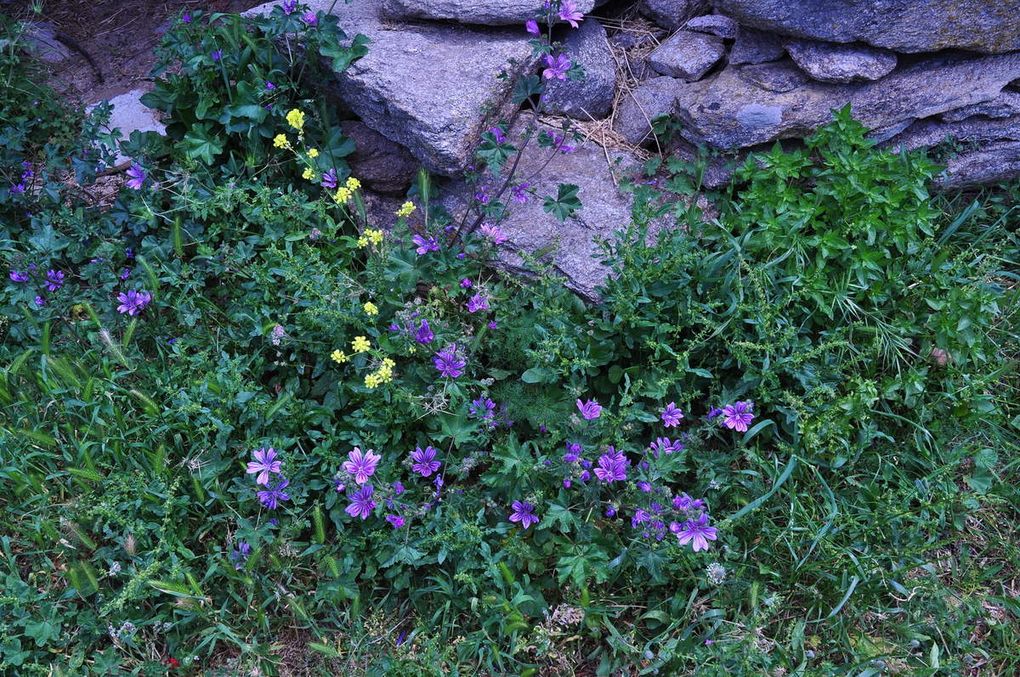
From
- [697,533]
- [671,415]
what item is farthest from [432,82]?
[697,533]

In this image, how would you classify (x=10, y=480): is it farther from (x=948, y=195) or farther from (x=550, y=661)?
(x=948, y=195)

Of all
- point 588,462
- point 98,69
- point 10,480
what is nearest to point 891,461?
point 588,462

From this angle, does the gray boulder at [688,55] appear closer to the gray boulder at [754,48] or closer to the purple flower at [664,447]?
the gray boulder at [754,48]

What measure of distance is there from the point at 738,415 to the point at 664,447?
316 millimetres

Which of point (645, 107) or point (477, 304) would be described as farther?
point (645, 107)

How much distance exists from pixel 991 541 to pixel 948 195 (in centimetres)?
157

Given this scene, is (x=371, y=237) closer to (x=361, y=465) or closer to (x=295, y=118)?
(x=295, y=118)

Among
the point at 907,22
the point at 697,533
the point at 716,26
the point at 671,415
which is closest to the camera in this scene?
the point at 697,533

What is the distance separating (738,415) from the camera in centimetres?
299

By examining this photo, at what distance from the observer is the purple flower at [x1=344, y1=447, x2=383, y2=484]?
9.34ft

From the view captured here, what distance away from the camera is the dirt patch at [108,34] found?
4555 mm

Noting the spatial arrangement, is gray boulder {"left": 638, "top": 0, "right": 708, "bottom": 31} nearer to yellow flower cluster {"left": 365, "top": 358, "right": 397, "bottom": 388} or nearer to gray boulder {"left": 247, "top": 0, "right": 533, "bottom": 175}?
gray boulder {"left": 247, "top": 0, "right": 533, "bottom": 175}

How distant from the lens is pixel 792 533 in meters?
2.95

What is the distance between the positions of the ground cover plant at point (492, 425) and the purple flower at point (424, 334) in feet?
0.13
